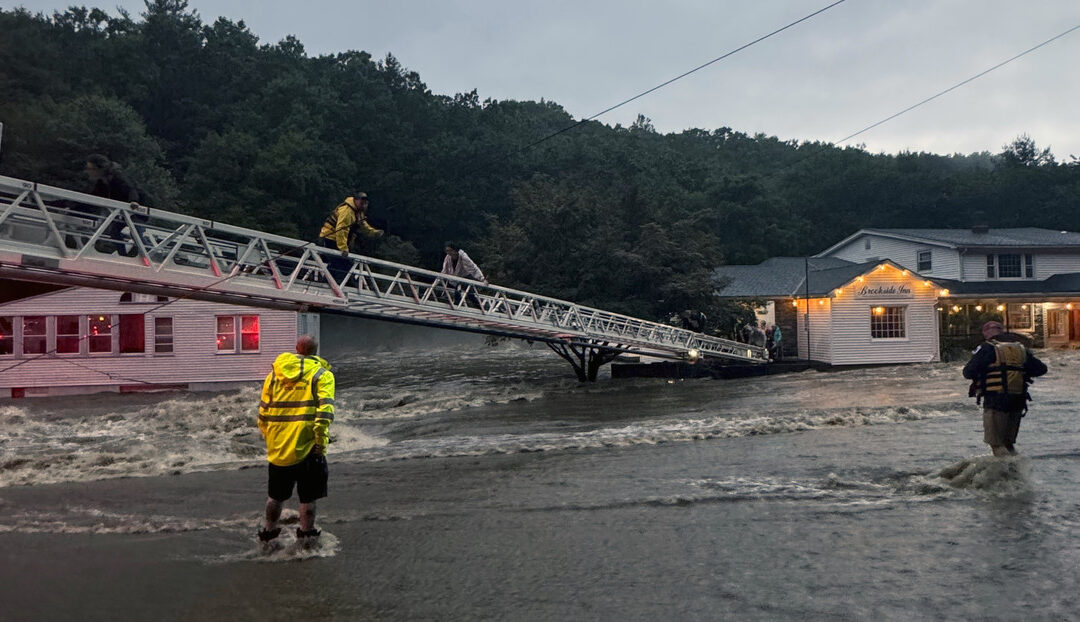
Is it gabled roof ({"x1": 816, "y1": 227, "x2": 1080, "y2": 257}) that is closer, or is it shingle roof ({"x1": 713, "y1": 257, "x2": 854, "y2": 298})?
shingle roof ({"x1": 713, "y1": 257, "x2": 854, "y2": 298})

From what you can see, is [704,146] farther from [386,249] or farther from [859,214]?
[386,249]

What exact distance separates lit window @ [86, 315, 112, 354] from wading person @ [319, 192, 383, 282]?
47.3 ft

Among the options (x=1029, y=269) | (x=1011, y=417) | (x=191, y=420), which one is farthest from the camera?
(x=1029, y=269)

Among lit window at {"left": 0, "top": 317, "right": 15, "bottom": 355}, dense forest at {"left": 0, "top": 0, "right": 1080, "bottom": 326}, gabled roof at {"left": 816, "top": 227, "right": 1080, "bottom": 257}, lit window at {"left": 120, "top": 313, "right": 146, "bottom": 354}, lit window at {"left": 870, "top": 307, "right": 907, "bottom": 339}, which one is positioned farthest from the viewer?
gabled roof at {"left": 816, "top": 227, "right": 1080, "bottom": 257}

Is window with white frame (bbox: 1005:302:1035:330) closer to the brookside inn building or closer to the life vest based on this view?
the brookside inn building

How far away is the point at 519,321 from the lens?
62.6 ft

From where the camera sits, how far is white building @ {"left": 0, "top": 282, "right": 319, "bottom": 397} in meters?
25.1

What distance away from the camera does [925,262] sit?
37.8 meters

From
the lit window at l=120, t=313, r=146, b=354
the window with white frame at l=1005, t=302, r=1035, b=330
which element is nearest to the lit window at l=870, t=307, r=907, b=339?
the window with white frame at l=1005, t=302, r=1035, b=330

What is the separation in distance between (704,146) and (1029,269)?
239ft

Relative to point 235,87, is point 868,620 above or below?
below

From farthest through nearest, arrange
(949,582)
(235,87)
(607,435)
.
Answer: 1. (235,87)
2. (607,435)
3. (949,582)

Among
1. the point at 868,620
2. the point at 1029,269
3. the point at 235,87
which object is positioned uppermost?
the point at 235,87

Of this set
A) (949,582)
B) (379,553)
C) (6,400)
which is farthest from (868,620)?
(6,400)
